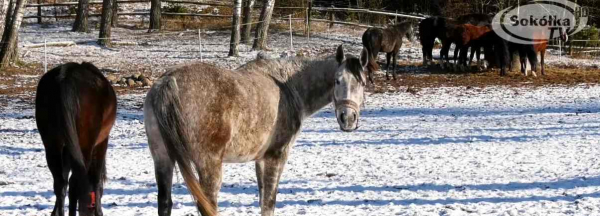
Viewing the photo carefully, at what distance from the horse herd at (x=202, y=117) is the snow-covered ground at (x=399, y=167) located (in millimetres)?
1078

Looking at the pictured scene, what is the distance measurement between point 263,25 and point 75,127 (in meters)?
18.5

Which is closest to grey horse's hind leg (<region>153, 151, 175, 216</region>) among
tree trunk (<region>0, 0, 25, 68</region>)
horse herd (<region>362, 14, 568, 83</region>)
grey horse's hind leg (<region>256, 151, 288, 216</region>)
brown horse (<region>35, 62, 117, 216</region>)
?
brown horse (<region>35, 62, 117, 216</region>)

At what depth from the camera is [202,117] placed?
16.0 ft

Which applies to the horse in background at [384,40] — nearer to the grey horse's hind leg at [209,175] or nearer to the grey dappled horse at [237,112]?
the grey dappled horse at [237,112]

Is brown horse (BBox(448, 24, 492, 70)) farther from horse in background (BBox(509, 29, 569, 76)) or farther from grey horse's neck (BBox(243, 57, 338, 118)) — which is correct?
grey horse's neck (BBox(243, 57, 338, 118))

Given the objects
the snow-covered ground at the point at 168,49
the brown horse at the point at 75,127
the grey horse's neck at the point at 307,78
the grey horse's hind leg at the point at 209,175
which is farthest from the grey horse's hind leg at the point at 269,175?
the snow-covered ground at the point at 168,49

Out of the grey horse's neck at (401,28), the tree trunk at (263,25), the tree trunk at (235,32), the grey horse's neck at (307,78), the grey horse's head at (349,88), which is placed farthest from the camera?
the tree trunk at (263,25)

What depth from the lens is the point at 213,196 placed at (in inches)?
196

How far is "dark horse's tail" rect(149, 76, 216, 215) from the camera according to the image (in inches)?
188

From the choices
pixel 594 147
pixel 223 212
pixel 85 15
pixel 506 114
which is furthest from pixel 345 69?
pixel 85 15

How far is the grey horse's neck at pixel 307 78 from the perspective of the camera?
589cm

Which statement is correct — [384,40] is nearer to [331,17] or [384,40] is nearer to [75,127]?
[331,17]

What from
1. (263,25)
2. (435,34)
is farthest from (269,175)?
(263,25)

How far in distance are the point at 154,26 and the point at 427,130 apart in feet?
64.6
